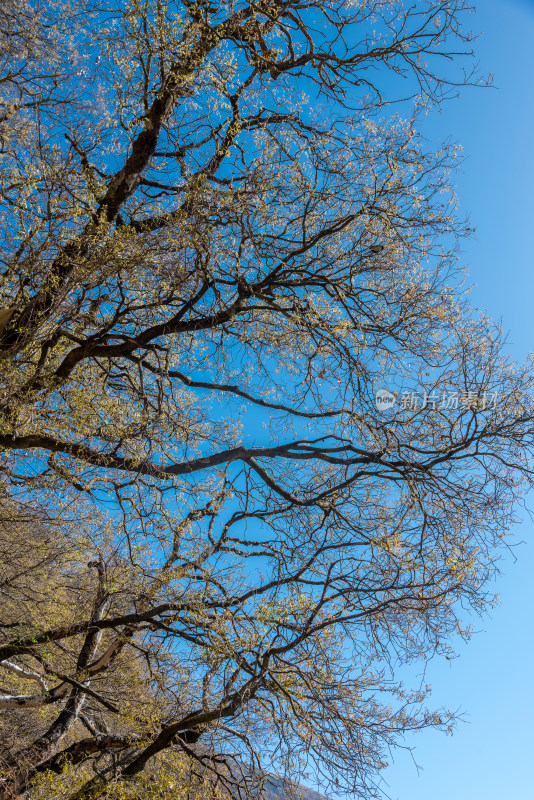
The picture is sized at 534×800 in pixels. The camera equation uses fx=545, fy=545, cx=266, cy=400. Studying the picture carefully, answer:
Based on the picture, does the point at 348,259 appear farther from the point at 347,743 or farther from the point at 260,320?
the point at 347,743

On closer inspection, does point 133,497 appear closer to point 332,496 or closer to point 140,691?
point 332,496

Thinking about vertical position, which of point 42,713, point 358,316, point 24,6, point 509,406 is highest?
point 24,6

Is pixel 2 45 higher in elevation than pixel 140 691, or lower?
higher

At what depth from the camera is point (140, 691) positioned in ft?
28.0

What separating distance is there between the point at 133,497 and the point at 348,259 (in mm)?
4186

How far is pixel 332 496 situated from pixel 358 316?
259 centimetres

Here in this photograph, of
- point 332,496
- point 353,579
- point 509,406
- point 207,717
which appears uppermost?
point 509,406

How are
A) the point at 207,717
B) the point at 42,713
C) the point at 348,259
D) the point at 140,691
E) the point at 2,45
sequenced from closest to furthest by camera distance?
the point at 207,717 < the point at 348,259 < the point at 2,45 < the point at 140,691 < the point at 42,713

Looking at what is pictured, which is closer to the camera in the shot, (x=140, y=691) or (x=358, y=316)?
(x=358, y=316)

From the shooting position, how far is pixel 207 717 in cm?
606

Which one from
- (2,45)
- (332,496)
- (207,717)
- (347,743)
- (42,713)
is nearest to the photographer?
(347,743)

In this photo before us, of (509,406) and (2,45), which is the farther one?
(2,45)

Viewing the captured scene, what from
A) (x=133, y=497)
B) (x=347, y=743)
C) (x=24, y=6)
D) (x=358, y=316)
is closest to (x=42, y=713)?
(x=133, y=497)

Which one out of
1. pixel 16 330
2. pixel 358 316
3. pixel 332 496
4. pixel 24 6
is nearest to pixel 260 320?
pixel 358 316
